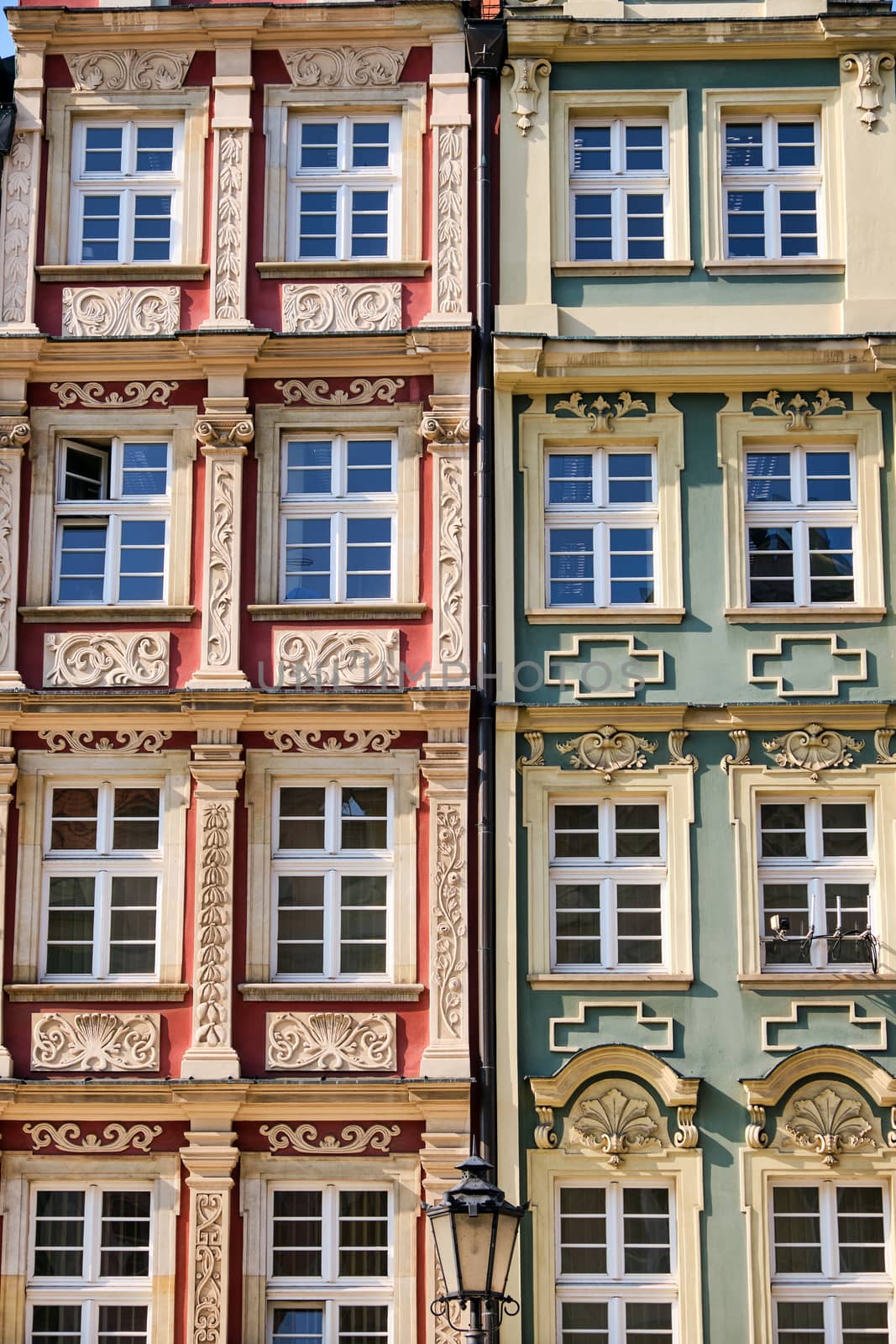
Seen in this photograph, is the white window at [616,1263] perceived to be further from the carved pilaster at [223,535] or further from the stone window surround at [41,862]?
the carved pilaster at [223,535]

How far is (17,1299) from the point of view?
20156 mm

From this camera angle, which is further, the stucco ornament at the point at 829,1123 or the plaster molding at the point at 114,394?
the plaster molding at the point at 114,394

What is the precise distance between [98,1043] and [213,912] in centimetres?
169

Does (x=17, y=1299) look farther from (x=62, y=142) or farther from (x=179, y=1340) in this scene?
(x=62, y=142)

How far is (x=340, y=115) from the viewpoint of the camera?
75.7ft

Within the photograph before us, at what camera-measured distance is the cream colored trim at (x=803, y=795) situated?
2064 centimetres

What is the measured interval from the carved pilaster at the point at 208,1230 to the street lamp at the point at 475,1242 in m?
5.27

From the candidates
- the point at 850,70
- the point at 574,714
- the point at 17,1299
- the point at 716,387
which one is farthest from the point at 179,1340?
the point at 850,70

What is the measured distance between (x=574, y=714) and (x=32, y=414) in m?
6.60

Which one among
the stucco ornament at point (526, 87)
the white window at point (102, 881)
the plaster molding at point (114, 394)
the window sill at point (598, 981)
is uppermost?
the stucco ornament at point (526, 87)

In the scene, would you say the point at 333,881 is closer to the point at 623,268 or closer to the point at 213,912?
the point at 213,912

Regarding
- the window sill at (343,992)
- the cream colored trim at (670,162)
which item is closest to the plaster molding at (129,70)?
the cream colored trim at (670,162)

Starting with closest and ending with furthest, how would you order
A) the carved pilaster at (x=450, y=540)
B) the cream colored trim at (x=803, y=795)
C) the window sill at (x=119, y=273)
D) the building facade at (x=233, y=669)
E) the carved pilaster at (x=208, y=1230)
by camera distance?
the carved pilaster at (x=208, y=1230) → the building facade at (x=233, y=669) → the cream colored trim at (x=803, y=795) → the carved pilaster at (x=450, y=540) → the window sill at (x=119, y=273)

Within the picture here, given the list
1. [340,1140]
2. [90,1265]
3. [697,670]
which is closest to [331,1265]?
[340,1140]
